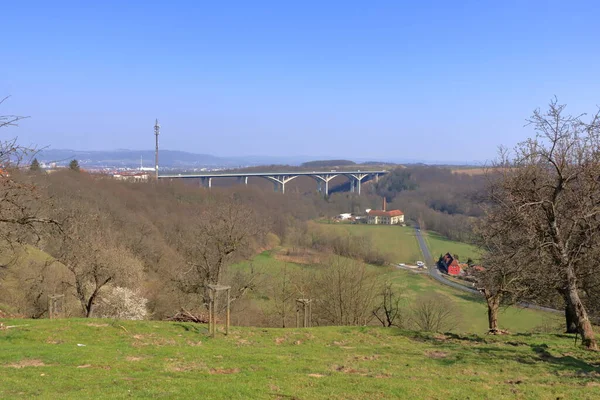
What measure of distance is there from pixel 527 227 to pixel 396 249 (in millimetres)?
49088

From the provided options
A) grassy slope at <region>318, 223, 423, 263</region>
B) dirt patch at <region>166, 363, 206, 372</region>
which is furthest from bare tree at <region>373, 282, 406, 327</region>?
grassy slope at <region>318, 223, 423, 263</region>

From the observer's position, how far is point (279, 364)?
33.4 ft

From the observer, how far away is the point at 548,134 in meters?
→ 12.6

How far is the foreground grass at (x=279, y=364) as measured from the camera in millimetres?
8133

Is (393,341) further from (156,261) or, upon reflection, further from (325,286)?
(156,261)

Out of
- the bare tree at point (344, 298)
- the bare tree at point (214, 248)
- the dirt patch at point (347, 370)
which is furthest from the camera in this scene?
the bare tree at point (344, 298)

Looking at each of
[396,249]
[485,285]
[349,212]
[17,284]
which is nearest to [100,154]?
[349,212]

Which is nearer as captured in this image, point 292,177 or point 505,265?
point 505,265

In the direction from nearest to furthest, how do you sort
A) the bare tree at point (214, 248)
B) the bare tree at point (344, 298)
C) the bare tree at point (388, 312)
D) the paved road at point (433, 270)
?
the bare tree at point (214, 248) → the bare tree at point (388, 312) → the bare tree at point (344, 298) → the paved road at point (433, 270)

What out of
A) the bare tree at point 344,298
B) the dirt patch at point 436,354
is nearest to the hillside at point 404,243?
the bare tree at point 344,298

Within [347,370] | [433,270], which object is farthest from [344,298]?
[433,270]

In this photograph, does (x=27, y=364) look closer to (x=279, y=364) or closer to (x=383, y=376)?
(x=279, y=364)

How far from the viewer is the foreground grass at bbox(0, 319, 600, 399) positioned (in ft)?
26.7

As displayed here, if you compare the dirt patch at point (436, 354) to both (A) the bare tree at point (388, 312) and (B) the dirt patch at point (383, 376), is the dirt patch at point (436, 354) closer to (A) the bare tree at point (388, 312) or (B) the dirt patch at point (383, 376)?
(B) the dirt patch at point (383, 376)
